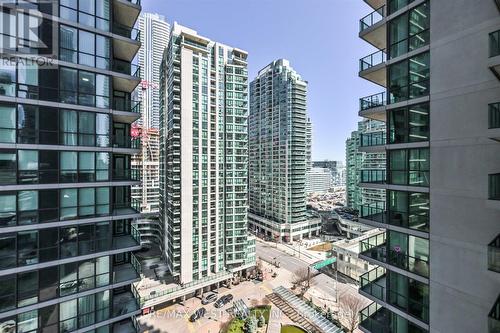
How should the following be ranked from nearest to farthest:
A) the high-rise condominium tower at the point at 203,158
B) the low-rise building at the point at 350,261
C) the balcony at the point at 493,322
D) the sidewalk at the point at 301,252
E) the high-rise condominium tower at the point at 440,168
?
the balcony at the point at 493,322 < the high-rise condominium tower at the point at 440,168 < the high-rise condominium tower at the point at 203,158 < the low-rise building at the point at 350,261 < the sidewalk at the point at 301,252

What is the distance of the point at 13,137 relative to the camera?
37.5ft

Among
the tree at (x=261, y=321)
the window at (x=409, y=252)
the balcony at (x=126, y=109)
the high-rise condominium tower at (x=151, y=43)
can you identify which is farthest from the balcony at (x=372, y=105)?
the high-rise condominium tower at (x=151, y=43)

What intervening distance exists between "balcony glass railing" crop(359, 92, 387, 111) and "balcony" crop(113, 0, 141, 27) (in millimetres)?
16545

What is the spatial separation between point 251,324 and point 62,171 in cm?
3032

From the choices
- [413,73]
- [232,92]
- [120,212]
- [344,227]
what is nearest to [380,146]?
[413,73]

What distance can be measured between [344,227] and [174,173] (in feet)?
198

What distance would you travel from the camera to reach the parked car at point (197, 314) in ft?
111

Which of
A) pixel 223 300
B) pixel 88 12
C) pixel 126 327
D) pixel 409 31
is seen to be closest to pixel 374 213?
pixel 409 31

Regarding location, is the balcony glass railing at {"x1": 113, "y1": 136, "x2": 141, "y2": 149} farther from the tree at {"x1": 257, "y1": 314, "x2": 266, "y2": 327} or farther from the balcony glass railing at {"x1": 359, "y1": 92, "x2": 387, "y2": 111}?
the tree at {"x1": 257, "y1": 314, "x2": 266, "y2": 327}

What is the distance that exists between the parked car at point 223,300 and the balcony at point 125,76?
35949mm

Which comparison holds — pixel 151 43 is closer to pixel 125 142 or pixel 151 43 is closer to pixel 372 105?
pixel 125 142

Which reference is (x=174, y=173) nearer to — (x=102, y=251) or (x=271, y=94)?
(x=102, y=251)

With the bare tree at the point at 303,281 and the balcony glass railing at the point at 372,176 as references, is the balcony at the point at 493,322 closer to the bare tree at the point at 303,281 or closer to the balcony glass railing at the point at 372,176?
the balcony glass railing at the point at 372,176

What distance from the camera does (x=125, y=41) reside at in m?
14.6
